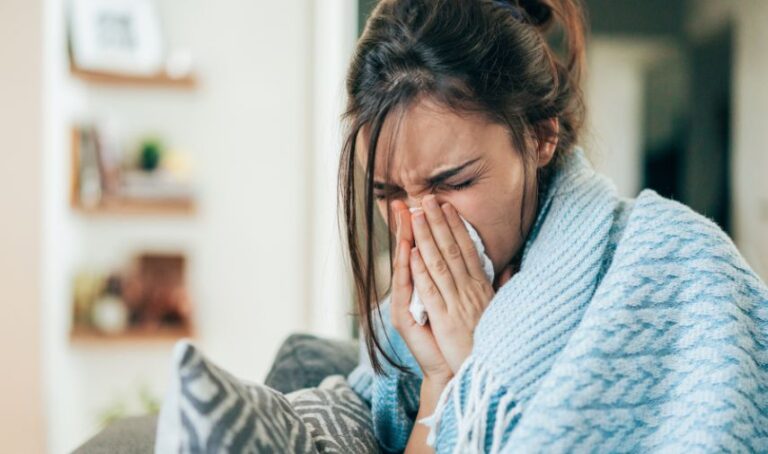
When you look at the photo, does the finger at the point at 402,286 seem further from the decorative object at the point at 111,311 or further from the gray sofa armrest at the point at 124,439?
the decorative object at the point at 111,311

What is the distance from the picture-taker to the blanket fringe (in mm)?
873

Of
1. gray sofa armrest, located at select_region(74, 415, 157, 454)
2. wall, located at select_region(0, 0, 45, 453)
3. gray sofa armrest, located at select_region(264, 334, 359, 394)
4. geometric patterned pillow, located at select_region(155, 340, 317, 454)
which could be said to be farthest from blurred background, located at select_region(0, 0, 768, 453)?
geometric patterned pillow, located at select_region(155, 340, 317, 454)

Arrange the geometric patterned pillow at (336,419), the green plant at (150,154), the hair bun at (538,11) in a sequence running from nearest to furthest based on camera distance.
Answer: the geometric patterned pillow at (336,419) < the hair bun at (538,11) < the green plant at (150,154)

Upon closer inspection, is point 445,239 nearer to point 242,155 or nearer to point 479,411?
point 479,411

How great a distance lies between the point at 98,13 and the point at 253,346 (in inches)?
54.4

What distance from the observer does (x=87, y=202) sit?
3035 mm

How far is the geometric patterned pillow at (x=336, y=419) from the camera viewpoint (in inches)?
38.9

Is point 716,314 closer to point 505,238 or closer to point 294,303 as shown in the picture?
point 505,238

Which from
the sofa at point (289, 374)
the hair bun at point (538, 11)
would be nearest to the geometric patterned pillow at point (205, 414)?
the sofa at point (289, 374)

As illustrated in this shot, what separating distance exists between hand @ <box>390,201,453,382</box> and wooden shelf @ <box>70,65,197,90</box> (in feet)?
7.20

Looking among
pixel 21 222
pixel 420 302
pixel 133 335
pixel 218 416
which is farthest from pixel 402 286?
pixel 133 335

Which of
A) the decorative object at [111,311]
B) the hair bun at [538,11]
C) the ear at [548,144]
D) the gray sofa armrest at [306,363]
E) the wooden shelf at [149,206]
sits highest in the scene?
the hair bun at [538,11]

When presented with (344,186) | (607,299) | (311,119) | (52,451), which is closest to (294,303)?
(311,119)

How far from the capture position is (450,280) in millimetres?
1096
